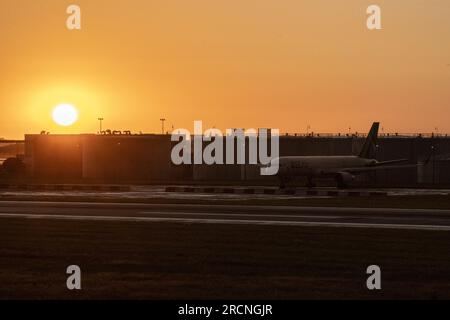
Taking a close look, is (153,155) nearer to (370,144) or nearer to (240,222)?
(370,144)

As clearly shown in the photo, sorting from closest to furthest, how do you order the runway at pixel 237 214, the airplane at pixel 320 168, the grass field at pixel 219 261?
the grass field at pixel 219 261 < the runway at pixel 237 214 < the airplane at pixel 320 168

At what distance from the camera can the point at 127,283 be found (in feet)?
62.0

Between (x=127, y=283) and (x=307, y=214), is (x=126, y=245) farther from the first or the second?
(x=307, y=214)

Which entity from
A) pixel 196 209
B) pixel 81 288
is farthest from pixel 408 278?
Answer: pixel 196 209

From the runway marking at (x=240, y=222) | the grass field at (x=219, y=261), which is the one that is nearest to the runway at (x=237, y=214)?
the runway marking at (x=240, y=222)

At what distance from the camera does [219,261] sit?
22844mm

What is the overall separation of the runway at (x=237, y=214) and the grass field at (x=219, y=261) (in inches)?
120

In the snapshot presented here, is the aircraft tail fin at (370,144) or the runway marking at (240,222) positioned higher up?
the aircraft tail fin at (370,144)

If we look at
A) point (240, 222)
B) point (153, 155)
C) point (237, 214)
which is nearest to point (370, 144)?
point (153, 155)

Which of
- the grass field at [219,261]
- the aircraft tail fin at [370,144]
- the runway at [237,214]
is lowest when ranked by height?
the runway at [237,214]

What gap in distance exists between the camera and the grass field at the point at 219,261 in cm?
1798

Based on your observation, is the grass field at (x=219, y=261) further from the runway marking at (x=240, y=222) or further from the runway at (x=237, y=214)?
the runway at (x=237, y=214)

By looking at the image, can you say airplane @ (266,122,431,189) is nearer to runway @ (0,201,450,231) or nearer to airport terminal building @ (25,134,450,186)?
airport terminal building @ (25,134,450,186)

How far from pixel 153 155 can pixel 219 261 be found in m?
104
